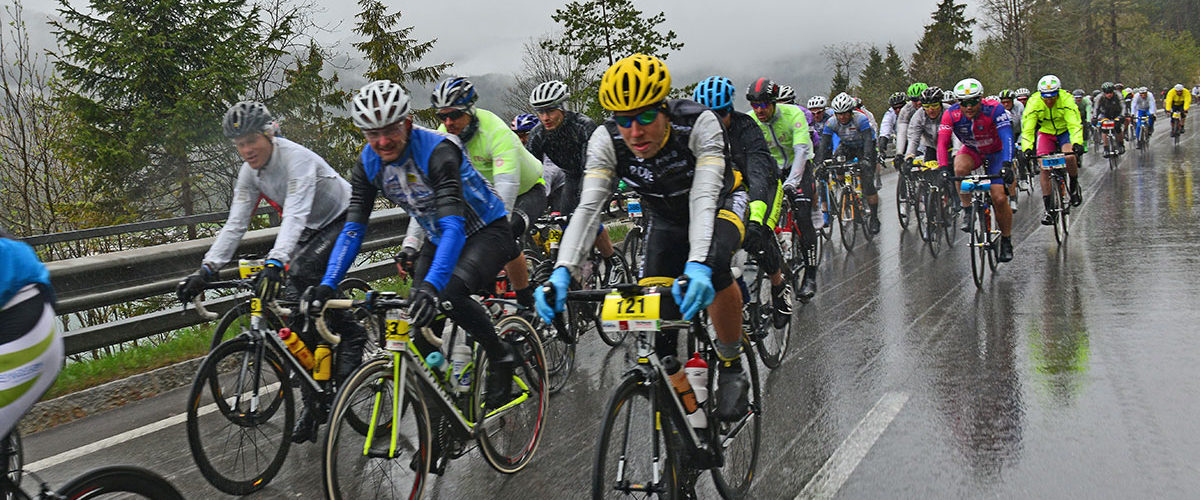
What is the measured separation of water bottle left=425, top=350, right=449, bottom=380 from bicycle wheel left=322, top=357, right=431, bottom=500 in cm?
23

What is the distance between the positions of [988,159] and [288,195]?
7.89m

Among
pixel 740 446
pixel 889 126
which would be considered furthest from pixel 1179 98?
pixel 740 446

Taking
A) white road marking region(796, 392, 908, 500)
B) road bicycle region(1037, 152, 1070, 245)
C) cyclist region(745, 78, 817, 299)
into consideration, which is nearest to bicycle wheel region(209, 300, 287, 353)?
white road marking region(796, 392, 908, 500)

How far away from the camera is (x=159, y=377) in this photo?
21.5ft

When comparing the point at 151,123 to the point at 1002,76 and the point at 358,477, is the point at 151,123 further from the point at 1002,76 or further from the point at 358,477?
the point at 1002,76

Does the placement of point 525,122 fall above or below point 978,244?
above

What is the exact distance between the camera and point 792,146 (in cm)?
896

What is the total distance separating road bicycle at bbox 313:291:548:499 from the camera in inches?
142

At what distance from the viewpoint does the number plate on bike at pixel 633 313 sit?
325 cm

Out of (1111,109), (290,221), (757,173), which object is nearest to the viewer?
(290,221)

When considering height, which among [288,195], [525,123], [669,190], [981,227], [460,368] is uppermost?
[525,123]

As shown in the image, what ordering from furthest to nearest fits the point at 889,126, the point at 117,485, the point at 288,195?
1. the point at 889,126
2. the point at 288,195
3. the point at 117,485

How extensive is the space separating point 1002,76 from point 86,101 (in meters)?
57.7

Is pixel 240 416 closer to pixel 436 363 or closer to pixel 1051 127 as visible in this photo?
pixel 436 363
